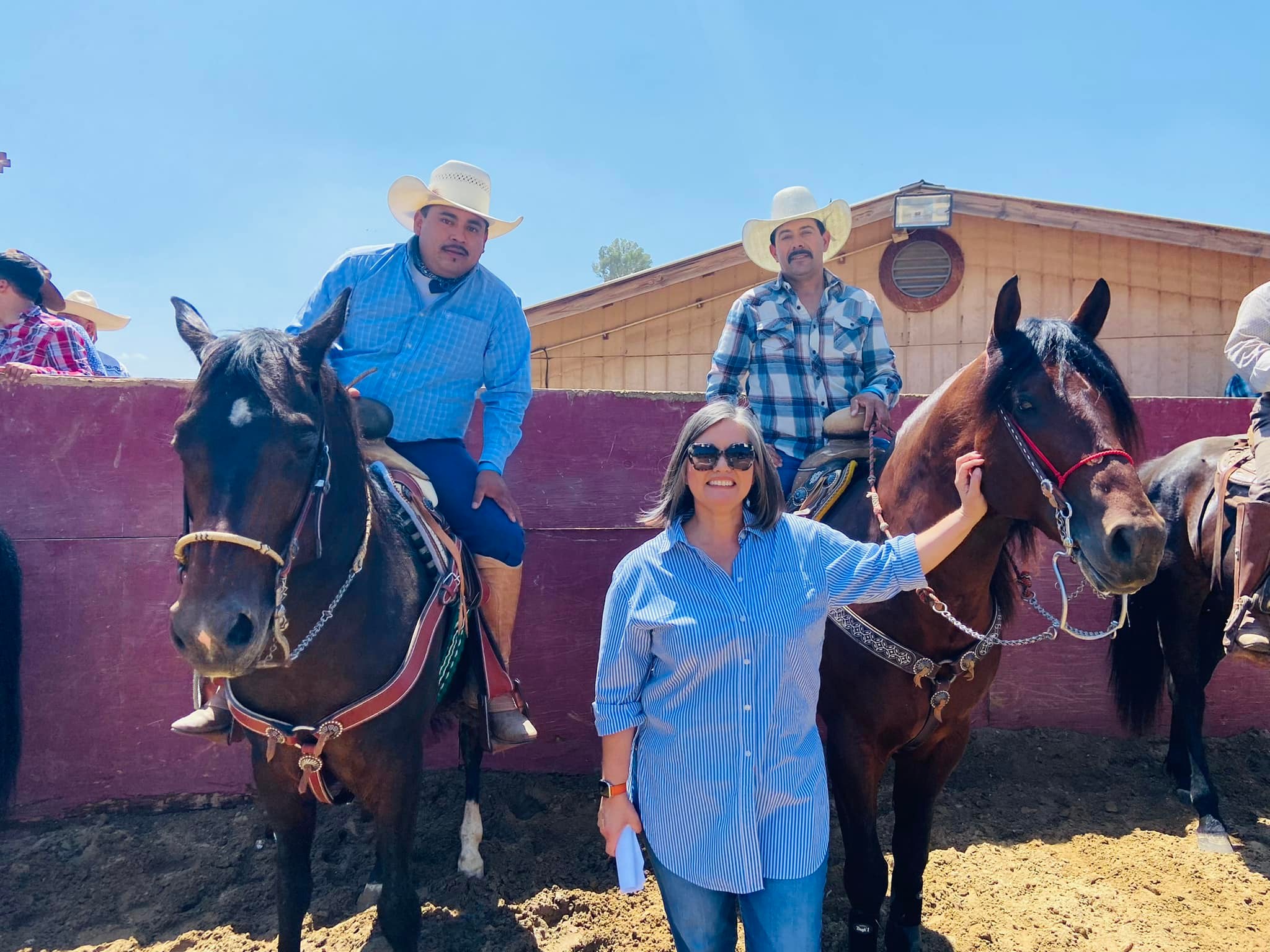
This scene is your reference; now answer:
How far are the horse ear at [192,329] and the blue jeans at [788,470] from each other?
2297 mm

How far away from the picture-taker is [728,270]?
8680 mm

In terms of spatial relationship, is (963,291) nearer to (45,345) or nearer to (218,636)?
(45,345)

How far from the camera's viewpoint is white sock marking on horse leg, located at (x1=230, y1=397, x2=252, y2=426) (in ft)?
6.02

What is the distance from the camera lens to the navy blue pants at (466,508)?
9.78ft

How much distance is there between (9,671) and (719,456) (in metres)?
3.59

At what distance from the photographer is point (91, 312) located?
689 centimetres

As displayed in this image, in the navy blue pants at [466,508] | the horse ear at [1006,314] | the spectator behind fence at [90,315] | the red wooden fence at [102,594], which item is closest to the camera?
the horse ear at [1006,314]

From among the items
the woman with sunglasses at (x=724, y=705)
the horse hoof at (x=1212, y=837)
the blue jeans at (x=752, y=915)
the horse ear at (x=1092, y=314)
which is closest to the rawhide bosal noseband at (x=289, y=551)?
the woman with sunglasses at (x=724, y=705)

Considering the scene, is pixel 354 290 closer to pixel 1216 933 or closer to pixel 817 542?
pixel 817 542

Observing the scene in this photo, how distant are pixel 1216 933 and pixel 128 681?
5.18 m

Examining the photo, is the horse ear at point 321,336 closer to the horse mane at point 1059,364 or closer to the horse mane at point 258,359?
the horse mane at point 258,359

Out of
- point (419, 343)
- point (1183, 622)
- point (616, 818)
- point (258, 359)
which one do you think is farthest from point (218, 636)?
point (1183, 622)

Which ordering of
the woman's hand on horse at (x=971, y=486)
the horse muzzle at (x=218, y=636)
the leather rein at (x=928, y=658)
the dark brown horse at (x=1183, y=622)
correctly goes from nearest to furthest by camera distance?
the horse muzzle at (x=218, y=636)
the woman's hand on horse at (x=971, y=486)
the leather rein at (x=928, y=658)
the dark brown horse at (x=1183, y=622)

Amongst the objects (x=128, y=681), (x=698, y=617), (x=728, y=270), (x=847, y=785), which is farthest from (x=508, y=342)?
(x=728, y=270)
